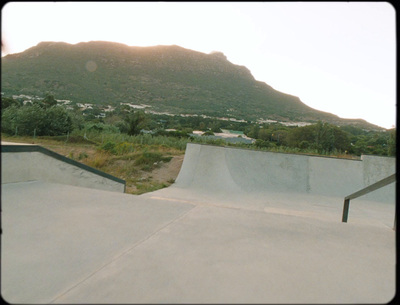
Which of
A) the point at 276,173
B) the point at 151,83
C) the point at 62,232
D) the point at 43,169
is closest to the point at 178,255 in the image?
the point at 62,232

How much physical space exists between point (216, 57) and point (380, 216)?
3289 inches

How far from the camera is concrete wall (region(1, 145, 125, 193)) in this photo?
3640mm

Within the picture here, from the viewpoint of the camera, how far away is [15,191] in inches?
131

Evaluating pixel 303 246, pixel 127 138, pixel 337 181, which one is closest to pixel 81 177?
pixel 303 246

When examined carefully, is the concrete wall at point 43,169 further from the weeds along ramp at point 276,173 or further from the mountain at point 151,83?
the mountain at point 151,83

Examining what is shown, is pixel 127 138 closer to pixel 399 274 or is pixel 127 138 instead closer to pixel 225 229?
pixel 225 229

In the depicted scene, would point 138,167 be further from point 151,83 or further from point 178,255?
point 151,83

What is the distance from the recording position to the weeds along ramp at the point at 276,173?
29.5 ft

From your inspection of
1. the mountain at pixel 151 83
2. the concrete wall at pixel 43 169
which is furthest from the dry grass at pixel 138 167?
the mountain at pixel 151 83

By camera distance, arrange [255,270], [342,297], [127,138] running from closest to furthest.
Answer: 1. [342,297]
2. [255,270]
3. [127,138]

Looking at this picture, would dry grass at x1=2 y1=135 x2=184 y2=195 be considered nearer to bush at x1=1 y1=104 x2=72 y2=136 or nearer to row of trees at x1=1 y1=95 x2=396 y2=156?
bush at x1=1 y1=104 x2=72 y2=136

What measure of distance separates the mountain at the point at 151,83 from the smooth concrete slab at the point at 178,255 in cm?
4438

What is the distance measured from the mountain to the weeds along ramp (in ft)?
122

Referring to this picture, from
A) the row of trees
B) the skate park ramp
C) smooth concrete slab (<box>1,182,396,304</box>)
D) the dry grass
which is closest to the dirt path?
the dry grass
